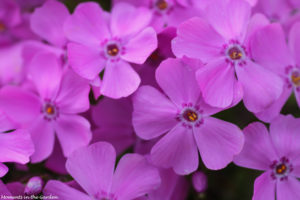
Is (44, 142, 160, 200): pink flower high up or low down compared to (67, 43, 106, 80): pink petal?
down

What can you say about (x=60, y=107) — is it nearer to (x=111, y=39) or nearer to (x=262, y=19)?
(x=111, y=39)

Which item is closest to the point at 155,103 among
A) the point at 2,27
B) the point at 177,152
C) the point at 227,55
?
the point at 177,152

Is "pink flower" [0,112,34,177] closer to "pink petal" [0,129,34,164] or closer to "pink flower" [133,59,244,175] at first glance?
"pink petal" [0,129,34,164]

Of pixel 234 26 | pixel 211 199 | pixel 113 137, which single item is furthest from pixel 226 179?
pixel 234 26

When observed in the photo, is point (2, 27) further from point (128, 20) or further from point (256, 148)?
point (256, 148)

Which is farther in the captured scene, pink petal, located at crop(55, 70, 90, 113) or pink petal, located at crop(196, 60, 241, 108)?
pink petal, located at crop(55, 70, 90, 113)

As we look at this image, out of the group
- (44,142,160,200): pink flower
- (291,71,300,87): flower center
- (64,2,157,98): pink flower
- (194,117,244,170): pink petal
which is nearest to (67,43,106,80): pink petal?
(64,2,157,98): pink flower

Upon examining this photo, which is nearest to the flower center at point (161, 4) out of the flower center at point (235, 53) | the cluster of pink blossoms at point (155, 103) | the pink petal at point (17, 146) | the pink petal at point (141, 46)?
the cluster of pink blossoms at point (155, 103)
